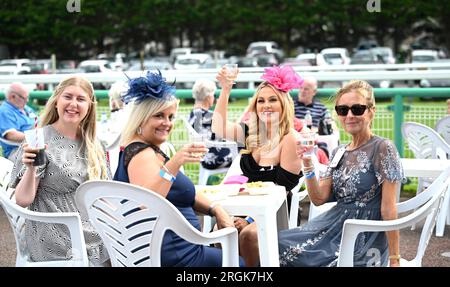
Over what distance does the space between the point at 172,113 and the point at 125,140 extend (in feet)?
0.88

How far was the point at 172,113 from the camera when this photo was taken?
3.85 m

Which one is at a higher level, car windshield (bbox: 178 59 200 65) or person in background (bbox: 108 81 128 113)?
car windshield (bbox: 178 59 200 65)

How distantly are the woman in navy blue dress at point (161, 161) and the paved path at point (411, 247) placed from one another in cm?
218

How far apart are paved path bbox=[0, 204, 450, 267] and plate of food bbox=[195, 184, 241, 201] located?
177cm

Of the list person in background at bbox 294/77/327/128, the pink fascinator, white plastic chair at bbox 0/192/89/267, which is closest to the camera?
white plastic chair at bbox 0/192/89/267

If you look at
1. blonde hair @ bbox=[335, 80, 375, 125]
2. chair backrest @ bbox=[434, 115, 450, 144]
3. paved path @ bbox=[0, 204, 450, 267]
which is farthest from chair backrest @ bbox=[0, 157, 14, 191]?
chair backrest @ bbox=[434, 115, 450, 144]

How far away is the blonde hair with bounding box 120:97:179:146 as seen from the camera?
379 cm

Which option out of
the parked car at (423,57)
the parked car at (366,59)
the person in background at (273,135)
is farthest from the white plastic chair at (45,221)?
the parked car at (366,59)

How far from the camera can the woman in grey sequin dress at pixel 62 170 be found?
3.95 m

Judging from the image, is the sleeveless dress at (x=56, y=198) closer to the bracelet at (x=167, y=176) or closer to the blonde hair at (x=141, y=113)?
the blonde hair at (x=141, y=113)

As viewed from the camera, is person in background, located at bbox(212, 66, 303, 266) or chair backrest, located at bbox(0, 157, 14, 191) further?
person in background, located at bbox(212, 66, 303, 266)

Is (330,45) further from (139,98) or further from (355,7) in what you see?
(139,98)

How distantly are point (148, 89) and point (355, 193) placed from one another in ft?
3.76

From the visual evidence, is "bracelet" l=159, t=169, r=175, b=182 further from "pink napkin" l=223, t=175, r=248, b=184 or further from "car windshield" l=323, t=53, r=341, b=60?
"car windshield" l=323, t=53, r=341, b=60
